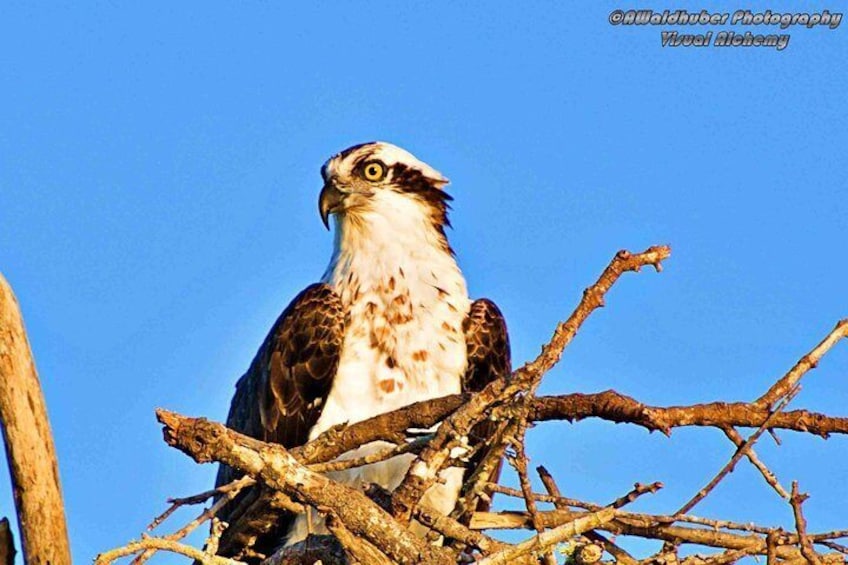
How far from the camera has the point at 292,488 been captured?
570 centimetres

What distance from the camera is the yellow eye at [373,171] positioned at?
9.41 metres

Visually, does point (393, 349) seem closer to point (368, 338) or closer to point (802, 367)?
point (368, 338)

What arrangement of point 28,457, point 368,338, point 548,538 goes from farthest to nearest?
point 368,338 → point 28,457 → point 548,538

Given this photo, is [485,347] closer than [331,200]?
Yes

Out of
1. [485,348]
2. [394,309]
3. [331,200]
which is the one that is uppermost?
[331,200]

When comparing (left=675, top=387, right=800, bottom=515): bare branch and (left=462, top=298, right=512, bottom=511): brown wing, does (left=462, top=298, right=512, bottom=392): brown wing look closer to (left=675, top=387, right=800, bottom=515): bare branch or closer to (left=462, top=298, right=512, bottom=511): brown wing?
(left=462, top=298, right=512, bottom=511): brown wing

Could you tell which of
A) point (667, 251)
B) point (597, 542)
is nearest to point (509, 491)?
point (597, 542)

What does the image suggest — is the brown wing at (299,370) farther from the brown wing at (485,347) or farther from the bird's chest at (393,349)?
the brown wing at (485,347)

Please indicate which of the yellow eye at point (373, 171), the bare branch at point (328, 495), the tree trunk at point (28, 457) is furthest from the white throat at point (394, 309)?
the bare branch at point (328, 495)

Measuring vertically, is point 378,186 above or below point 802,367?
above

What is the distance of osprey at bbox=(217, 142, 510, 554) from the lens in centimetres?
849

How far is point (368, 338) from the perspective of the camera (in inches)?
340

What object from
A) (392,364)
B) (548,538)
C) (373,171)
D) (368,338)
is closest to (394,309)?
(368,338)

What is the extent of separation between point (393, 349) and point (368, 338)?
167mm
